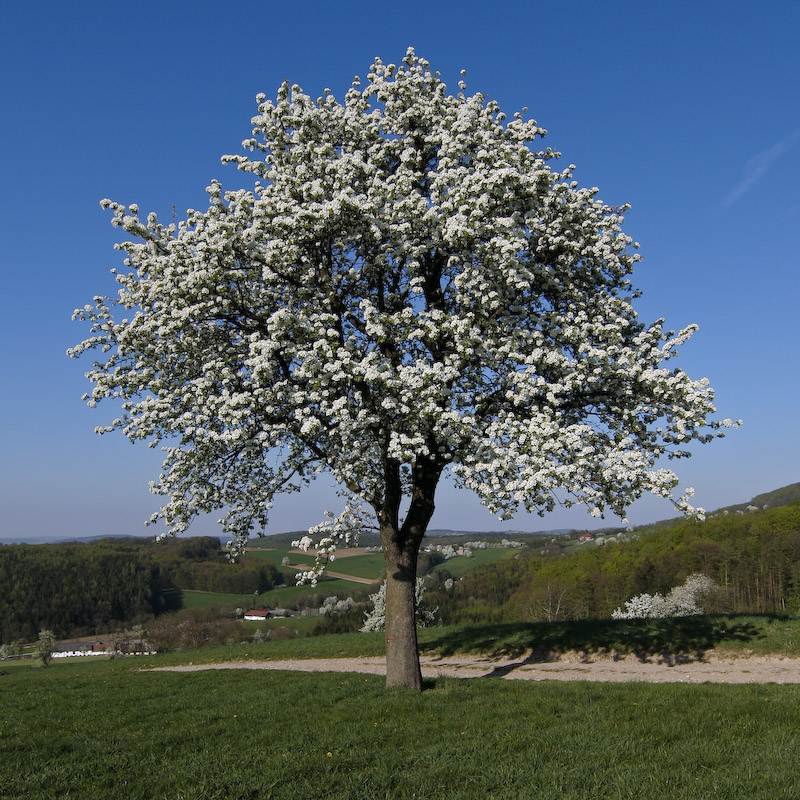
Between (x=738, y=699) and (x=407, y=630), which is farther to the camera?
(x=407, y=630)

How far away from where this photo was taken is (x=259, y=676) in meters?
18.9

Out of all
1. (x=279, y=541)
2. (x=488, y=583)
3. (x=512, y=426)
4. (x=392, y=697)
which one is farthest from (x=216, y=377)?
(x=279, y=541)

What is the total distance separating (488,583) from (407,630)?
80592 millimetres

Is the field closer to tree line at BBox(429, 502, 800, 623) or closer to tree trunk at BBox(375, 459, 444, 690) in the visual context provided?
tree trunk at BBox(375, 459, 444, 690)

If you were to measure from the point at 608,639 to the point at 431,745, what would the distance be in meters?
13.3

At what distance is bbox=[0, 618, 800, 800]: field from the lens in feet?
25.6

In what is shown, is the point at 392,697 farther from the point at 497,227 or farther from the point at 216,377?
the point at 497,227

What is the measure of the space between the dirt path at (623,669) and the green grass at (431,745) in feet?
11.6

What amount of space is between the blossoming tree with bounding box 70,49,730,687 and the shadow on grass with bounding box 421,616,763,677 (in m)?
7.99

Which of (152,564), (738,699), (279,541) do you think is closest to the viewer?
(738,699)

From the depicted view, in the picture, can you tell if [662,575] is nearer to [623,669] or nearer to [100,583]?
[623,669]

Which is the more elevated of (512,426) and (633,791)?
(512,426)

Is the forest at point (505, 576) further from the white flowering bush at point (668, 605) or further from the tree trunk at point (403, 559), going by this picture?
the tree trunk at point (403, 559)

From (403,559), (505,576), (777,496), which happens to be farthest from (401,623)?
(777,496)
